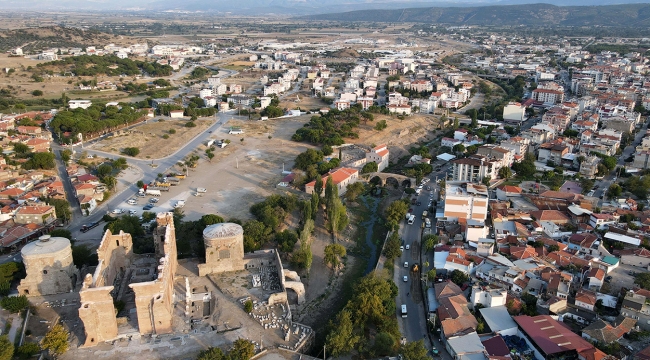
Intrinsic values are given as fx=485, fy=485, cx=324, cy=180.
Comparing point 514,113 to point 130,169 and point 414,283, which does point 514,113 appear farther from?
point 130,169

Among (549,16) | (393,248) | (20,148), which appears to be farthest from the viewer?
(549,16)

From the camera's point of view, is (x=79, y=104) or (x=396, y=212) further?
(x=79, y=104)

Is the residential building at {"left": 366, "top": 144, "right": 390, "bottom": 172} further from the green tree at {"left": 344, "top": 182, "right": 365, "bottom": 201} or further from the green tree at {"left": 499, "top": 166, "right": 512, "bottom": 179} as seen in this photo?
the green tree at {"left": 499, "top": 166, "right": 512, "bottom": 179}

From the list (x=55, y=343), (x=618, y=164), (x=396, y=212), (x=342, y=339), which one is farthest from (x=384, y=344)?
(x=618, y=164)

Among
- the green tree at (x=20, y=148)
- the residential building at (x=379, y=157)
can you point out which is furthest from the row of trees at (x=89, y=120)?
the residential building at (x=379, y=157)

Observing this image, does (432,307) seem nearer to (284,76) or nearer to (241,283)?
(241,283)

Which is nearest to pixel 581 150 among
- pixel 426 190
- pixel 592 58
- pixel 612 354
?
pixel 426 190

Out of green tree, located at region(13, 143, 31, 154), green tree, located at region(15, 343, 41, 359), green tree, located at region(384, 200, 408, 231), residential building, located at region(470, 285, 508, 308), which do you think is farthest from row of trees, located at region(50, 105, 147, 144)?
residential building, located at region(470, 285, 508, 308)
